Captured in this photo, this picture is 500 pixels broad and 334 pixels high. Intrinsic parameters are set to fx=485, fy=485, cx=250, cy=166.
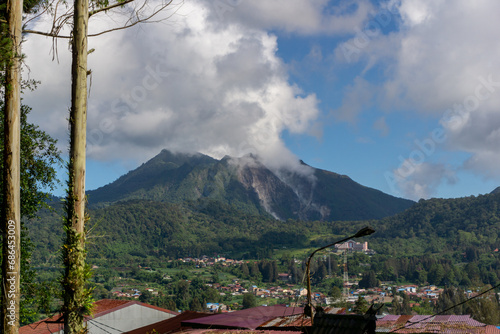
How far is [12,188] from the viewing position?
24.1 ft

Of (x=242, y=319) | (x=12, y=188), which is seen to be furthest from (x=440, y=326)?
(x=12, y=188)

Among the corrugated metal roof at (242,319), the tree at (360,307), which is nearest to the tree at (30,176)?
the corrugated metal roof at (242,319)

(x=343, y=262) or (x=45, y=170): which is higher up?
(x=45, y=170)

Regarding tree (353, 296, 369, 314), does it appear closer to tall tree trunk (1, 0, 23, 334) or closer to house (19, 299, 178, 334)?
house (19, 299, 178, 334)

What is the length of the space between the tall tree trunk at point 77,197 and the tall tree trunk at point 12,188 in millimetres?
1087

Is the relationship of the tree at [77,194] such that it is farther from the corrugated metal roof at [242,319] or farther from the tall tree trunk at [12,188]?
the corrugated metal roof at [242,319]

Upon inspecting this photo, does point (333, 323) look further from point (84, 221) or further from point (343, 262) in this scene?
point (343, 262)

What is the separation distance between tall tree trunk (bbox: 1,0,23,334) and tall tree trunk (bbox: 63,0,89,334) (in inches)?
42.8

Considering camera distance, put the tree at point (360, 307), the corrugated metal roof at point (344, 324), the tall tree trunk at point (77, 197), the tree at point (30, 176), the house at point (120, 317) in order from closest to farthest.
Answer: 1. the tall tree trunk at point (77, 197)
2. the corrugated metal roof at point (344, 324)
3. the tree at point (30, 176)
4. the house at point (120, 317)
5. the tree at point (360, 307)

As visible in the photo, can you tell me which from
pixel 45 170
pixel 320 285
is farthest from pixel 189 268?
pixel 45 170

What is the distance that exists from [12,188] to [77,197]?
132 centimetres

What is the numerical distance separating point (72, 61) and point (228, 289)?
5093 inches

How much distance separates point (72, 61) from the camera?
7.21 meters

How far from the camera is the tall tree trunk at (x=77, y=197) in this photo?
6.68 meters
